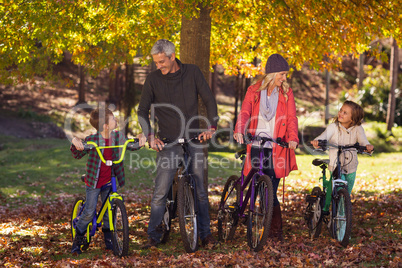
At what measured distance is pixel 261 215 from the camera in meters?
5.86

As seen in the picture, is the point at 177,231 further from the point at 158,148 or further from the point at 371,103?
the point at 371,103

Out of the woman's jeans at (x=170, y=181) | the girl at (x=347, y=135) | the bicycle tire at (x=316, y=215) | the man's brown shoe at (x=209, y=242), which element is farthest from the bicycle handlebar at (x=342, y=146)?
the man's brown shoe at (x=209, y=242)

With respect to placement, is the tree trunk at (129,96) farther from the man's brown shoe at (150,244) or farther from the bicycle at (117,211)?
the bicycle at (117,211)

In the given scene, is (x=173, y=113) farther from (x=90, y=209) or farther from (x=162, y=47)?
(x=90, y=209)

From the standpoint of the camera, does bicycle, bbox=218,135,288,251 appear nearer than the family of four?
Yes

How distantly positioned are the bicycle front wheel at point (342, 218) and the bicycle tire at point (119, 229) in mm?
2747

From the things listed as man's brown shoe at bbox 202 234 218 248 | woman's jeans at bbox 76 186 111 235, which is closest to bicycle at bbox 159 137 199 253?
man's brown shoe at bbox 202 234 218 248

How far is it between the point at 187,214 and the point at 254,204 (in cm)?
88

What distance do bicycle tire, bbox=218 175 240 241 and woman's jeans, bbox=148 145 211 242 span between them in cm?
33

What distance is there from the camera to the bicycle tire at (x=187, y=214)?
583 cm

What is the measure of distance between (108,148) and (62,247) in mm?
1873

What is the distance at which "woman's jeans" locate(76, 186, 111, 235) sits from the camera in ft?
19.9

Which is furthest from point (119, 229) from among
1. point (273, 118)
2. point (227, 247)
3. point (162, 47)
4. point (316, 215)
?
point (316, 215)

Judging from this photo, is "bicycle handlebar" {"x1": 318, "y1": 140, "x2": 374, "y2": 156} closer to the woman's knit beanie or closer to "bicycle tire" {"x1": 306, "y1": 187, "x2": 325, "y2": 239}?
"bicycle tire" {"x1": 306, "y1": 187, "x2": 325, "y2": 239}
